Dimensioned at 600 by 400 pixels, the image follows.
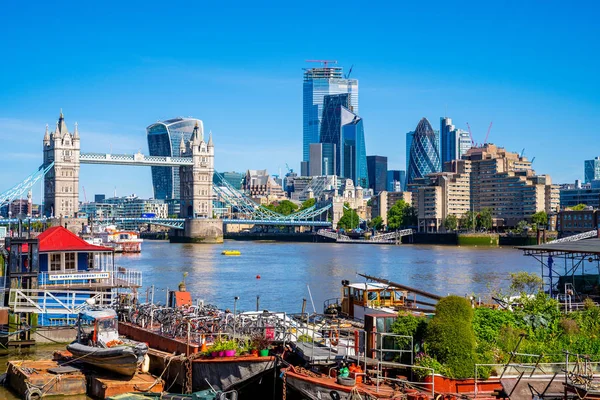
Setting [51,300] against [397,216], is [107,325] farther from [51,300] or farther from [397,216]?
[397,216]

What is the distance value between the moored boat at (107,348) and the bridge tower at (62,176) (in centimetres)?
13188

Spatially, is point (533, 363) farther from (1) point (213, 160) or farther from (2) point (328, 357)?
(1) point (213, 160)

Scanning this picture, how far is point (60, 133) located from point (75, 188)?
41.8ft

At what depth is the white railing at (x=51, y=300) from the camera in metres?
26.9

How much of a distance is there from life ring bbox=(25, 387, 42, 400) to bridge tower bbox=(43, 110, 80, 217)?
134 meters

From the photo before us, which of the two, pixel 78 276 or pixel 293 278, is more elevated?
pixel 78 276

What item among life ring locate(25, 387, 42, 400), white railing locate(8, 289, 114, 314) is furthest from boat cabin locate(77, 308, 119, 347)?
white railing locate(8, 289, 114, 314)

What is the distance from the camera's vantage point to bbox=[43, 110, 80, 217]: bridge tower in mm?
152000

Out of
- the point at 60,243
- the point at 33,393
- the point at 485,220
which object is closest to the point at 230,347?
the point at 33,393

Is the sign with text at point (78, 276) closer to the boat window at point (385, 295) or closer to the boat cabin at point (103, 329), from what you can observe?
the boat cabin at point (103, 329)

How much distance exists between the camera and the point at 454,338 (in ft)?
51.0

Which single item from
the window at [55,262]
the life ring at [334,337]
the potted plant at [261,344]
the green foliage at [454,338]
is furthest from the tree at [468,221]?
the green foliage at [454,338]

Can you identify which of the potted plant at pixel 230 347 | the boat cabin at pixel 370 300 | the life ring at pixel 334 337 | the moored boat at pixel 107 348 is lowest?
the moored boat at pixel 107 348

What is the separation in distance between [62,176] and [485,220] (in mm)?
80760
